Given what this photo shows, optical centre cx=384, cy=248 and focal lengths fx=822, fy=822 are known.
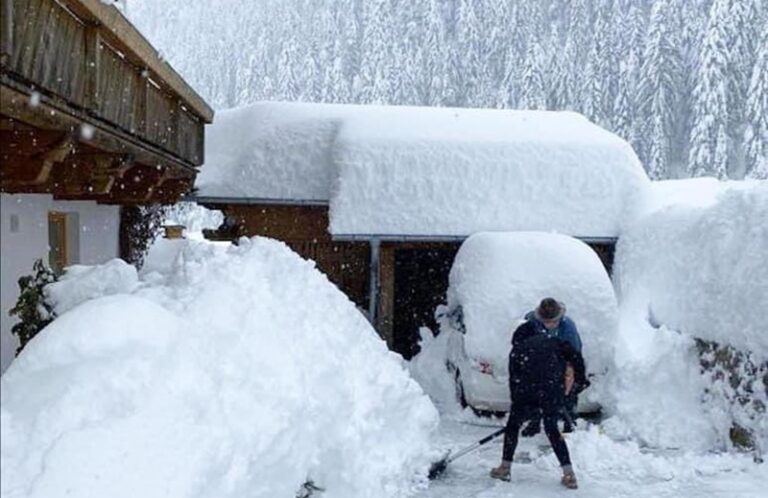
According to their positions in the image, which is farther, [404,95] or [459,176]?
[404,95]

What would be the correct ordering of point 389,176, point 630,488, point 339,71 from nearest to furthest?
point 630,488, point 389,176, point 339,71

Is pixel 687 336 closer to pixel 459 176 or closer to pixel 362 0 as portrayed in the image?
pixel 459 176

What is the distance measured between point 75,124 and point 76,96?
1.02ft

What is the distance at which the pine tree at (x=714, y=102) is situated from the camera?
98.0ft

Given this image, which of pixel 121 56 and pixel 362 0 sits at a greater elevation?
pixel 362 0

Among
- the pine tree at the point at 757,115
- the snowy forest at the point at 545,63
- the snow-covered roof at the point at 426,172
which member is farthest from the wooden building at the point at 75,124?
the pine tree at the point at 757,115

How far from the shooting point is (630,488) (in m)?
7.09

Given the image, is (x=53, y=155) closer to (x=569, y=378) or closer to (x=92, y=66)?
(x=92, y=66)

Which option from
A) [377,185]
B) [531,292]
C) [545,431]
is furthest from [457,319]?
[545,431]

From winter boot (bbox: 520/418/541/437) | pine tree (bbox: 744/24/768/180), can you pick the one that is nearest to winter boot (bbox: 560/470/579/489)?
winter boot (bbox: 520/418/541/437)

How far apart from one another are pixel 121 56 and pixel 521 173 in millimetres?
7617

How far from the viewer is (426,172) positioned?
12.6 m

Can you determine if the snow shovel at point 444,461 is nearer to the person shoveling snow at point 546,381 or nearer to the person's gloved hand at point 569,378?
the person shoveling snow at point 546,381

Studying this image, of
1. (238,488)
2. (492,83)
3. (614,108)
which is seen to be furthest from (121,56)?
(492,83)
